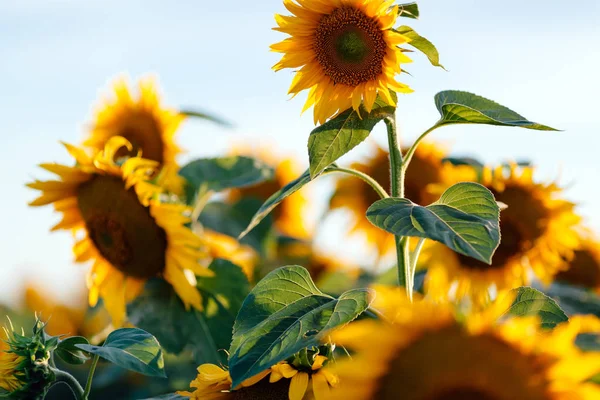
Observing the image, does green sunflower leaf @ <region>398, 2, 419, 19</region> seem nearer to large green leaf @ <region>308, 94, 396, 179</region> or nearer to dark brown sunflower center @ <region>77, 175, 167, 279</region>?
large green leaf @ <region>308, 94, 396, 179</region>

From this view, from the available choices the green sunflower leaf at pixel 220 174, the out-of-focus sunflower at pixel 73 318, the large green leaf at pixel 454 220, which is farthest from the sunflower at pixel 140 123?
the large green leaf at pixel 454 220

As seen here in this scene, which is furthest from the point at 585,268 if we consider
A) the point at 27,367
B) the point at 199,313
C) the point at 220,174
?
the point at 27,367

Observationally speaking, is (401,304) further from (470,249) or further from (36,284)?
(36,284)

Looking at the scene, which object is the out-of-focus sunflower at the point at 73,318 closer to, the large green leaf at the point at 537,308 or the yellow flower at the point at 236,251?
the yellow flower at the point at 236,251

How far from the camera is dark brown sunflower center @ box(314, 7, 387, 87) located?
5.34ft

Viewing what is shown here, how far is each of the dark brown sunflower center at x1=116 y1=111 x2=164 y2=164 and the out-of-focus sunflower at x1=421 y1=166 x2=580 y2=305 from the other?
1.13 metres

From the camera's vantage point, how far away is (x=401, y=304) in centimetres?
108

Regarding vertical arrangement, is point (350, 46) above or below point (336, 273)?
above

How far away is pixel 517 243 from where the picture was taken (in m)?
2.76

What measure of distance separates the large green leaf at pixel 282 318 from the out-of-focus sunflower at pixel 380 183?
181cm

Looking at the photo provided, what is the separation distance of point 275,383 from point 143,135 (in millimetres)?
1965

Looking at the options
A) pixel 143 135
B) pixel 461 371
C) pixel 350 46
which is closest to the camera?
pixel 461 371

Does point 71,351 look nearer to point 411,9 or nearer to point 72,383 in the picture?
point 72,383

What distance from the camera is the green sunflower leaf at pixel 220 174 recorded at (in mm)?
2762
